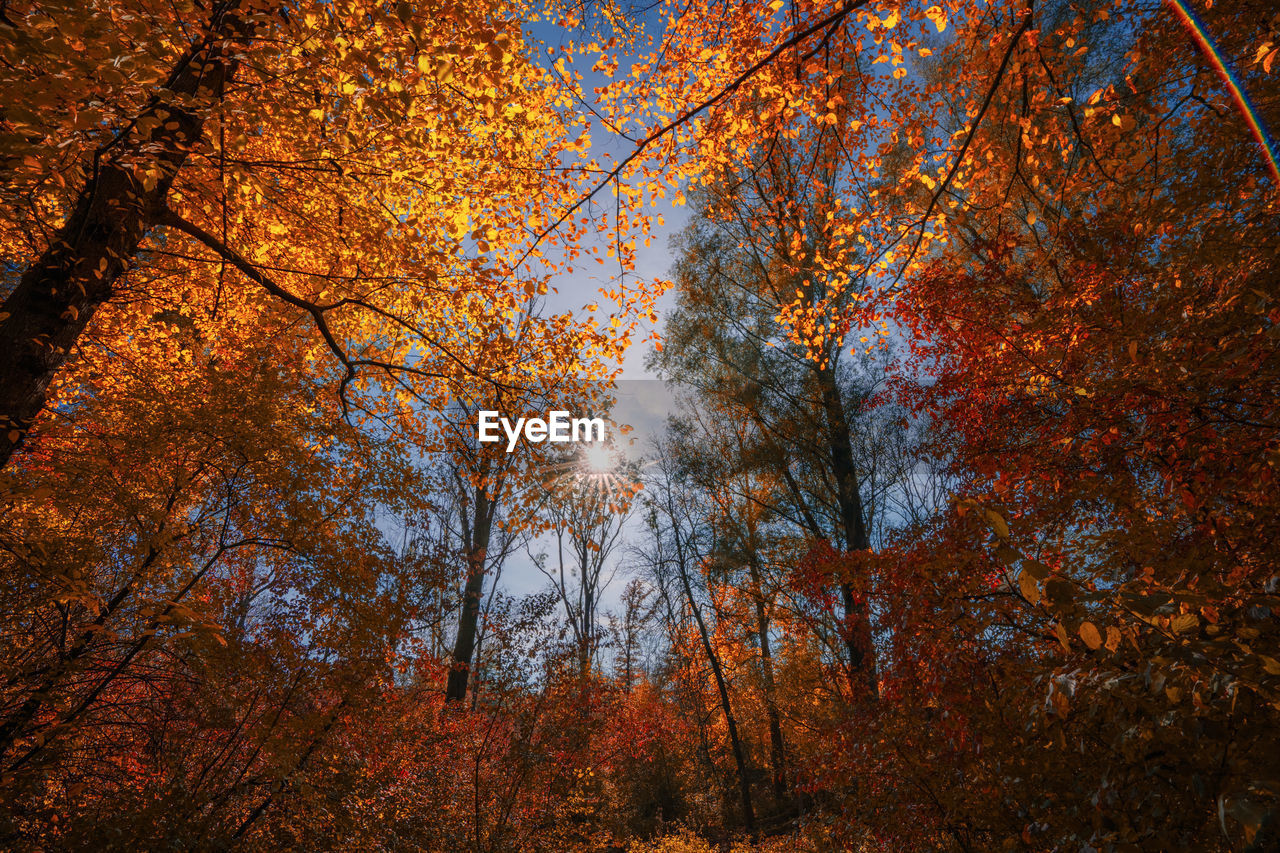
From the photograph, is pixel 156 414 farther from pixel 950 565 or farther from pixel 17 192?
pixel 950 565

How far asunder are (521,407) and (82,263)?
3252 millimetres

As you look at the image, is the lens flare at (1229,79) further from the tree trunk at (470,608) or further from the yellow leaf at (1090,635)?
the tree trunk at (470,608)

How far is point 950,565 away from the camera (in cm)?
385

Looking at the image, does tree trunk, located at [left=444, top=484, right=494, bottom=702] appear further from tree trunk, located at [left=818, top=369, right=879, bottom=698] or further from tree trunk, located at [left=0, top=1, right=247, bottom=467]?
tree trunk, located at [left=0, top=1, right=247, bottom=467]

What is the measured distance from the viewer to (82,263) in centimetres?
329

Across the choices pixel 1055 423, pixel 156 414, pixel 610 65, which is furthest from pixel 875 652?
pixel 156 414

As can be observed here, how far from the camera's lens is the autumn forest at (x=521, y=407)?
2316 millimetres

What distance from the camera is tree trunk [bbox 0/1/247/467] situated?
120 inches

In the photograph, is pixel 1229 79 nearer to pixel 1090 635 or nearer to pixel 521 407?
pixel 1090 635

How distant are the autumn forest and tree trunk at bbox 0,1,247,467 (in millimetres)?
26
